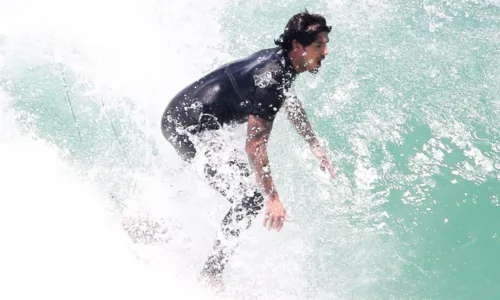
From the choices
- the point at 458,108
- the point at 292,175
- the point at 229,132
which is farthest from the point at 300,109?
the point at 458,108

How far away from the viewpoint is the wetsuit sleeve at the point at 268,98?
8.42ft

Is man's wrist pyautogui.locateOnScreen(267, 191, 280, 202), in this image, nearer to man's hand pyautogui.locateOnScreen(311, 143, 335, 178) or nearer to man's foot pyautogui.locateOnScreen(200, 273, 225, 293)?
man's hand pyautogui.locateOnScreen(311, 143, 335, 178)

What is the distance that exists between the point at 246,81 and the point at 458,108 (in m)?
2.69

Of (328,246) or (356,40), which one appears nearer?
(328,246)

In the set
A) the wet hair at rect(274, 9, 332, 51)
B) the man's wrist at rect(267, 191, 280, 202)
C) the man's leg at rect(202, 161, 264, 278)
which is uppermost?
the wet hair at rect(274, 9, 332, 51)

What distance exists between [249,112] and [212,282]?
3.53ft

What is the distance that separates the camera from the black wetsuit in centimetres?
261

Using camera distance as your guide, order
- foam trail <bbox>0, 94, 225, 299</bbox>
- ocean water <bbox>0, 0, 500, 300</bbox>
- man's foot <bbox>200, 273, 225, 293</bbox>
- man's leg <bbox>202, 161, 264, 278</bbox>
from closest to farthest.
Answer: foam trail <bbox>0, 94, 225, 299</bbox> < man's leg <bbox>202, 161, 264, 278</bbox> < man's foot <bbox>200, 273, 225, 293</bbox> < ocean water <bbox>0, 0, 500, 300</bbox>

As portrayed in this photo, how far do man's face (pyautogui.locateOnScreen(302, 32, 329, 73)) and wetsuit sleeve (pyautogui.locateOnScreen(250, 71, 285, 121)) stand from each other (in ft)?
0.61

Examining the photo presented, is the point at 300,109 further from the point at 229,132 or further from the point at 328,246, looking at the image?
the point at 328,246

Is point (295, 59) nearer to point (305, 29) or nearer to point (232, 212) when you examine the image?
point (305, 29)

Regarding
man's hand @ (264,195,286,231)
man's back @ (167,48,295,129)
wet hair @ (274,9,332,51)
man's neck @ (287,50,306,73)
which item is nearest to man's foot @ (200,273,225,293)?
man's hand @ (264,195,286,231)

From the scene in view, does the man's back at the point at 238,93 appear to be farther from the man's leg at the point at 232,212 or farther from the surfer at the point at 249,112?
the man's leg at the point at 232,212

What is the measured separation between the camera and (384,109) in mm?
4680
